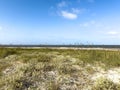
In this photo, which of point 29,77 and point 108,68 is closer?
point 29,77

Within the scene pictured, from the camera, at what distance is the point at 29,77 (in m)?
13.5

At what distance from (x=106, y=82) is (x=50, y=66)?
6.05 m

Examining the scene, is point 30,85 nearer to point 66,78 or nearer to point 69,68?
point 66,78

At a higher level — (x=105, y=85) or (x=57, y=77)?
(x=57, y=77)

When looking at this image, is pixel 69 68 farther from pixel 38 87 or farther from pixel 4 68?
pixel 4 68

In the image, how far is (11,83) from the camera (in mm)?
12000

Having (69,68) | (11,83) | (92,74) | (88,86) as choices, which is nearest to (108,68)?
(92,74)

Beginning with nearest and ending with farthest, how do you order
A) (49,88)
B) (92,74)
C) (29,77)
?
1. (49,88)
2. (29,77)
3. (92,74)

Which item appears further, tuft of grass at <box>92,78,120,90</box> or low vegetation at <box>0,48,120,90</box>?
low vegetation at <box>0,48,120,90</box>

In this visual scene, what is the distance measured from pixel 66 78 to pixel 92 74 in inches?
104

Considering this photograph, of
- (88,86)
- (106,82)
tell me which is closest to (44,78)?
(88,86)

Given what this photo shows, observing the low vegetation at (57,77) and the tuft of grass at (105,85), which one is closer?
the tuft of grass at (105,85)

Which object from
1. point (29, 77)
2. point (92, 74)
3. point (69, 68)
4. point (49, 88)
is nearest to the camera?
point (49, 88)

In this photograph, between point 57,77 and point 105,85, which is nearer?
point 105,85
